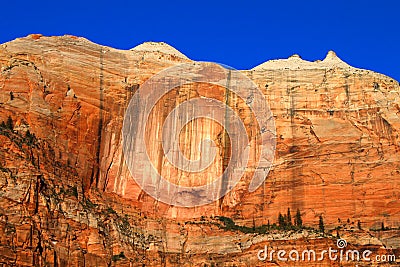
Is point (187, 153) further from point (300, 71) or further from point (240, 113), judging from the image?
point (300, 71)

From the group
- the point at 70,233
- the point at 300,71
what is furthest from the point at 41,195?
the point at 300,71

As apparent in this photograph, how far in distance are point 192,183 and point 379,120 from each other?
964 inches

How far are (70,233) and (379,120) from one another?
1709 inches

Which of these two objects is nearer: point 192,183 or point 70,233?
point 70,233

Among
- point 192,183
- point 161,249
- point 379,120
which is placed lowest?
point 161,249

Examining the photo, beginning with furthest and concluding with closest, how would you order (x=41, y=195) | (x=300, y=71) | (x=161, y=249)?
(x=300, y=71) < (x=161, y=249) < (x=41, y=195)

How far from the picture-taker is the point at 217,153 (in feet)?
399

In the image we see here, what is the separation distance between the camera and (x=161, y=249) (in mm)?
108375

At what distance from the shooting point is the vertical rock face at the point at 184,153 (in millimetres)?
105250

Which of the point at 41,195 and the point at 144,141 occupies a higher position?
the point at 144,141

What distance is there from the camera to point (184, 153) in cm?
12050

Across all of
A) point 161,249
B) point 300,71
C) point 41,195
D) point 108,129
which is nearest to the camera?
point 41,195

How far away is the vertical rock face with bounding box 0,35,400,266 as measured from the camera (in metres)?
105

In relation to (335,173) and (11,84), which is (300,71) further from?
(11,84)
